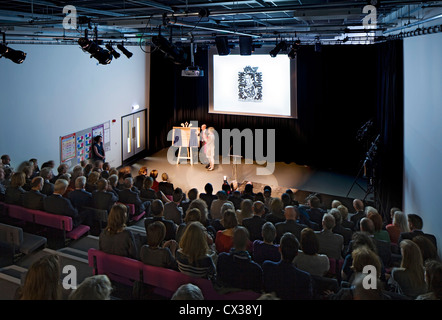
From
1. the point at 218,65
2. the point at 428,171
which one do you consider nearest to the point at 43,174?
the point at 428,171

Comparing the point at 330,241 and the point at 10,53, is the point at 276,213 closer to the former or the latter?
the point at 330,241

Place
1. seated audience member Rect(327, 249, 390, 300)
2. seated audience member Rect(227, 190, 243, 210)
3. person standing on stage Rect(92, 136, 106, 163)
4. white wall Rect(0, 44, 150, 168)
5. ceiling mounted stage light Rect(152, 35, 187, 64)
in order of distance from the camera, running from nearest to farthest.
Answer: seated audience member Rect(327, 249, 390, 300) → ceiling mounted stage light Rect(152, 35, 187, 64) → seated audience member Rect(227, 190, 243, 210) → white wall Rect(0, 44, 150, 168) → person standing on stage Rect(92, 136, 106, 163)

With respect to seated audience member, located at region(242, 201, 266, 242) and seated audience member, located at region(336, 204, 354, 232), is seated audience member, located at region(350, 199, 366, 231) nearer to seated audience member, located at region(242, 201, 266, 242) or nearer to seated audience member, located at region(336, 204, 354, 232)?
seated audience member, located at region(336, 204, 354, 232)

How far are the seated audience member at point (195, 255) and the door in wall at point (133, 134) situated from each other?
9.45 m

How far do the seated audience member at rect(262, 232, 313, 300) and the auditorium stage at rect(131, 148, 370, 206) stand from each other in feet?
20.6

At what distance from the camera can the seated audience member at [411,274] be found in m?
3.80

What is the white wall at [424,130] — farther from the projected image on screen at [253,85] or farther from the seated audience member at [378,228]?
the projected image on screen at [253,85]

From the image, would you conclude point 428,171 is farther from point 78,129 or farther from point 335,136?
point 78,129

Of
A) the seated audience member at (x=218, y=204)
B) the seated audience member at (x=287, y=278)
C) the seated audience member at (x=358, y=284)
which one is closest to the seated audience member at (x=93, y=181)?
the seated audience member at (x=218, y=204)

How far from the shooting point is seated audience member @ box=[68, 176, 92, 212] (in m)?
6.61

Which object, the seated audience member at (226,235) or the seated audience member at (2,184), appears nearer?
the seated audience member at (226,235)

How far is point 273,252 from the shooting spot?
178 inches

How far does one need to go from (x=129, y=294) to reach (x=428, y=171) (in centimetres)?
481

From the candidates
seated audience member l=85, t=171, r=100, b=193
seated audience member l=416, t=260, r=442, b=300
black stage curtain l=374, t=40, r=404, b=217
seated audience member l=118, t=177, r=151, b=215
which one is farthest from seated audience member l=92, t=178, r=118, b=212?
black stage curtain l=374, t=40, r=404, b=217
